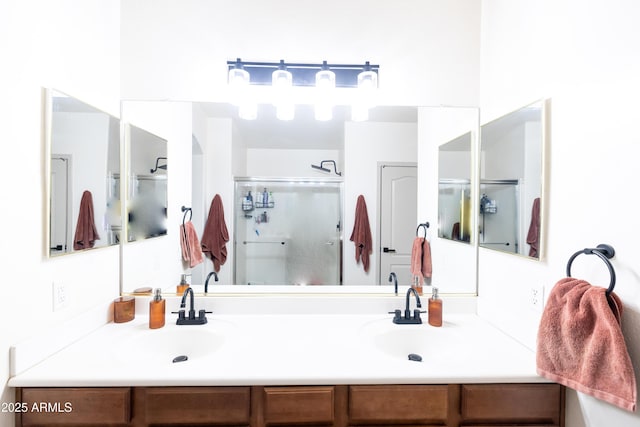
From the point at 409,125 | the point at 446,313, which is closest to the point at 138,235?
the point at 409,125

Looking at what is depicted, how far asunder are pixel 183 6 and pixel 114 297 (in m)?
1.48

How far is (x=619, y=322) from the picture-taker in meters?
0.82

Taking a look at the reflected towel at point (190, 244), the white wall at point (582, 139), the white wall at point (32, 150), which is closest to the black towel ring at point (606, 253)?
the white wall at point (582, 139)

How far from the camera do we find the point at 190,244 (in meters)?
1.60

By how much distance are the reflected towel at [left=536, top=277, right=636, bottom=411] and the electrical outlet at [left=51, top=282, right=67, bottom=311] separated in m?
1.68

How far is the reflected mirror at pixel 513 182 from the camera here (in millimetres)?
1141

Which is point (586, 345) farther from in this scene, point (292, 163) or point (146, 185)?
point (146, 185)

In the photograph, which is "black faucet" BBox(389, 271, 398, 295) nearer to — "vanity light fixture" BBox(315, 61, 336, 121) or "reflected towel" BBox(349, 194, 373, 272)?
"reflected towel" BBox(349, 194, 373, 272)

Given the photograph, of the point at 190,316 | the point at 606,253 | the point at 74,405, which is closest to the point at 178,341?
the point at 190,316

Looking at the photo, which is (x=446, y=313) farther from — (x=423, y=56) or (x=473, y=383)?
(x=423, y=56)

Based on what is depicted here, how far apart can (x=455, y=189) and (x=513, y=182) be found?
12.7 inches

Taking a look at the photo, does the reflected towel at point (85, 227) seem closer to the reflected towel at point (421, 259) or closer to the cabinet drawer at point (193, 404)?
the cabinet drawer at point (193, 404)

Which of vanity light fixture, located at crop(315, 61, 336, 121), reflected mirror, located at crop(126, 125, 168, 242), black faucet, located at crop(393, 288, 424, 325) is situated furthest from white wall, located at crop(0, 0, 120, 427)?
black faucet, located at crop(393, 288, 424, 325)

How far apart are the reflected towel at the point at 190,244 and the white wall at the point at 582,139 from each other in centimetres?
149
